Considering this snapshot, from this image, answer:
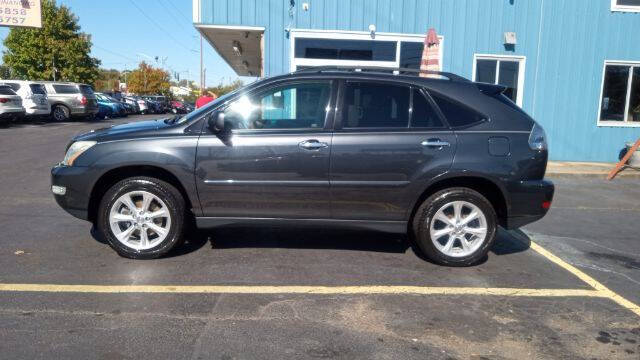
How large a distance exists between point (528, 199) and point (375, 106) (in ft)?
5.49

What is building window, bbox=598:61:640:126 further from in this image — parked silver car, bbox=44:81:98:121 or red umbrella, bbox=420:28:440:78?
parked silver car, bbox=44:81:98:121

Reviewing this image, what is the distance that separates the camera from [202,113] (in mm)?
4930

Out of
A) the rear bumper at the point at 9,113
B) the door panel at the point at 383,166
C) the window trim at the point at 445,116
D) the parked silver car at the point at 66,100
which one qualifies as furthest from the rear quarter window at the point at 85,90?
the window trim at the point at 445,116

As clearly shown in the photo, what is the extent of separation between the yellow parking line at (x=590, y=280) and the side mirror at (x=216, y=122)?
11.7 feet

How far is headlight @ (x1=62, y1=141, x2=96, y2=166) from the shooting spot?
4.92 meters

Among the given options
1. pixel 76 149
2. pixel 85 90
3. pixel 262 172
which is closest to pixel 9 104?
pixel 85 90

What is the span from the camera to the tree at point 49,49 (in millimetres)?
37594

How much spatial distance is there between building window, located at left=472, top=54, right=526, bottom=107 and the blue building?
1.0 inches

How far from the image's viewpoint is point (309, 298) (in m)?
4.20

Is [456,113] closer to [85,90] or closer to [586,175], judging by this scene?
[586,175]

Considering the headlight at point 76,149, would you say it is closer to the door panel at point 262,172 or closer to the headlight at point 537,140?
the door panel at point 262,172

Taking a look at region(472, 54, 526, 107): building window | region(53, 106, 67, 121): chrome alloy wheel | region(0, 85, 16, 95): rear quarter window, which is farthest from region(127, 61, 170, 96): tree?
region(472, 54, 526, 107): building window

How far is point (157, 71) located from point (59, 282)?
247 feet

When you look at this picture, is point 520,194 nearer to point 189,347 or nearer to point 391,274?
point 391,274
